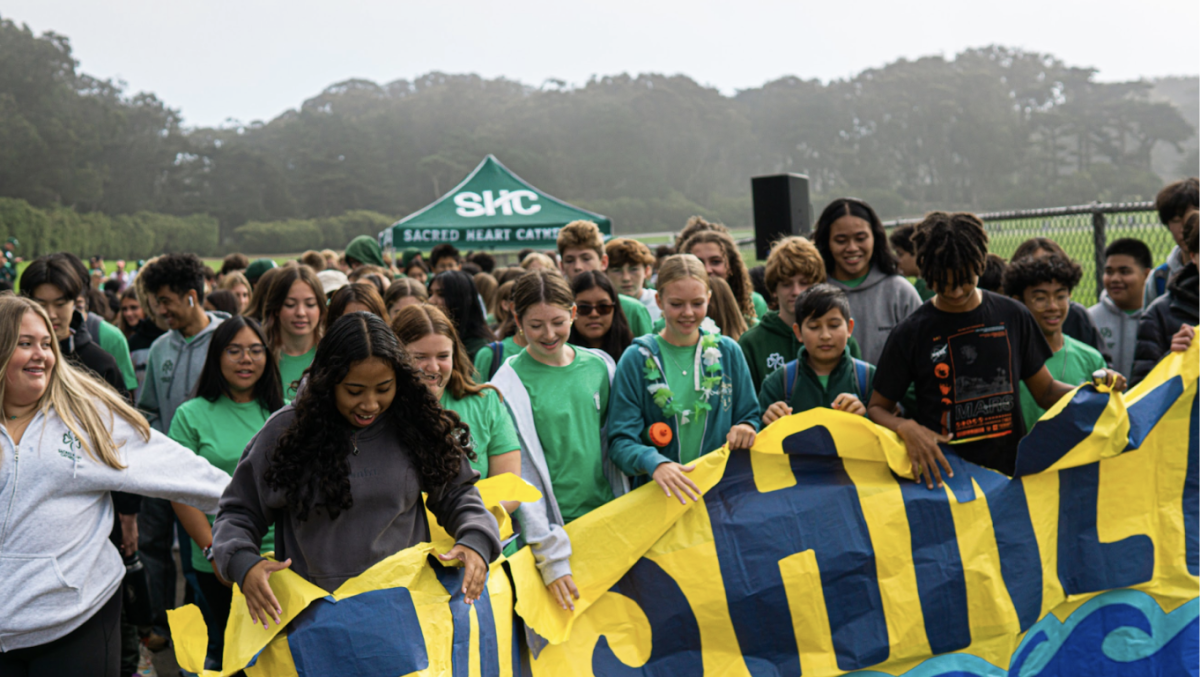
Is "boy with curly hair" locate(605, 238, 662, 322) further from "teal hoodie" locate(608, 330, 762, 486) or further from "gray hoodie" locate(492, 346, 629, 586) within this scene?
"teal hoodie" locate(608, 330, 762, 486)

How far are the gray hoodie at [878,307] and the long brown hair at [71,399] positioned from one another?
304cm

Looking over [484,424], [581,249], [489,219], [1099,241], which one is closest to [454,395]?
[484,424]

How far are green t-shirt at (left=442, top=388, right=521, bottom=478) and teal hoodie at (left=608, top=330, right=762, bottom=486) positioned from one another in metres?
0.40

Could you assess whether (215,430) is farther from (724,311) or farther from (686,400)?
(724,311)

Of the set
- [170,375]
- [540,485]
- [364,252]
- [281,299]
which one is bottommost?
[540,485]

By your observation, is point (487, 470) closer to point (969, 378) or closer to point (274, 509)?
point (274, 509)

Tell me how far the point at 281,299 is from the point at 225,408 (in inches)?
27.4

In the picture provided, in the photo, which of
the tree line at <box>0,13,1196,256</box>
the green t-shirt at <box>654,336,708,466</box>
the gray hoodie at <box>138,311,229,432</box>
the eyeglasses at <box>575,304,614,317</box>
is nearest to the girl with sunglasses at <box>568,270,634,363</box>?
the eyeglasses at <box>575,304,614,317</box>

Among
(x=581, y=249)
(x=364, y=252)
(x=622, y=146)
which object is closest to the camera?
(x=581, y=249)

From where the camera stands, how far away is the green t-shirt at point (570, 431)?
3.40 meters

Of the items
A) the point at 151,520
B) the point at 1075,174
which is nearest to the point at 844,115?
the point at 1075,174

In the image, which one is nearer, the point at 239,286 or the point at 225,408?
the point at 225,408

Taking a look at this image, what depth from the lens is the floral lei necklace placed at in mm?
3379

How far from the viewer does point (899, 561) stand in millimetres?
3189
